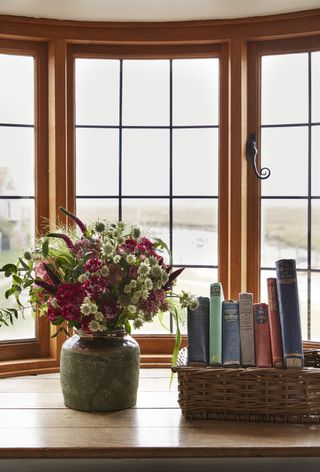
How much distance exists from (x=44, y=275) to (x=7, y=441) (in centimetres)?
52

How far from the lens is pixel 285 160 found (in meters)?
2.70

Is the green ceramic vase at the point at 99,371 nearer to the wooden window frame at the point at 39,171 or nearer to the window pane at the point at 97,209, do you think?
the wooden window frame at the point at 39,171

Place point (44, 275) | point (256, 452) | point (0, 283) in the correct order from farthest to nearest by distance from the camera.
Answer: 1. point (0, 283)
2. point (44, 275)
3. point (256, 452)

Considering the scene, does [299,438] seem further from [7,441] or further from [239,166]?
[239,166]

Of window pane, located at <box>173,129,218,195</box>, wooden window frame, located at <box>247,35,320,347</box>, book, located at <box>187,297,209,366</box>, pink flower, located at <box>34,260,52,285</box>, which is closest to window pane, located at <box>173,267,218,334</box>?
wooden window frame, located at <box>247,35,320,347</box>

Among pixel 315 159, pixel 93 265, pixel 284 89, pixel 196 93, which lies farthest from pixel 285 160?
pixel 93 265

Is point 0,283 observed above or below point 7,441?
above

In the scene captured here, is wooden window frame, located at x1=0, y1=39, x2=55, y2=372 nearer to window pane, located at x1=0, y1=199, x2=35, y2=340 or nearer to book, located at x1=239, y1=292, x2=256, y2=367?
window pane, located at x1=0, y1=199, x2=35, y2=340

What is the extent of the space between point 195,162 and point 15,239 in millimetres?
795

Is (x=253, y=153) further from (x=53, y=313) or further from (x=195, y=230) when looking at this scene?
(x=53, y=313)

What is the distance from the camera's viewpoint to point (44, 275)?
2.12 m

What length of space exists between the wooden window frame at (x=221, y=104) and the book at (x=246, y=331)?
500 millimetres

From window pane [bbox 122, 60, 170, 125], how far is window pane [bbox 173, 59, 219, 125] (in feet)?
0.15

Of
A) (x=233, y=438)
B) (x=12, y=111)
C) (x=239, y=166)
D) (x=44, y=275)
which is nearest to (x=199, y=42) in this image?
(x=239, y=166)
